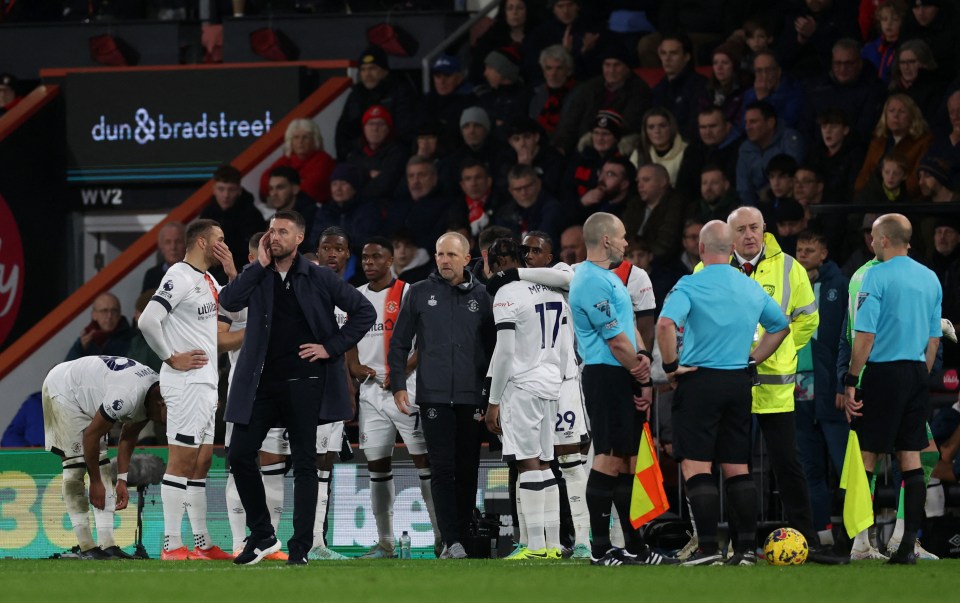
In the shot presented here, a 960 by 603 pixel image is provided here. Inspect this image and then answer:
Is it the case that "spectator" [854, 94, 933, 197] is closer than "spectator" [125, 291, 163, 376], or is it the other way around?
"spectator" [854, 94, 933, 197]

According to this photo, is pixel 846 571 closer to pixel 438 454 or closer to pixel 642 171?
pixel 438 454

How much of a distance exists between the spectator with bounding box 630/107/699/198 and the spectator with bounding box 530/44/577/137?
1.59 m

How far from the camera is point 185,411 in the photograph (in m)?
11.5

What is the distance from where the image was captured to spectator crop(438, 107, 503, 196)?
16.2 m

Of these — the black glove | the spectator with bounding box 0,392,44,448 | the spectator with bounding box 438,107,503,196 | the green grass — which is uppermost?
the spectator with bounding box 438,107,503,196

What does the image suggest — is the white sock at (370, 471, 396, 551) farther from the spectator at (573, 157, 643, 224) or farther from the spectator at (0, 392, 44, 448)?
the spectator at (0, 392, 44, 448)

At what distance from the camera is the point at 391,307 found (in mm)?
12477

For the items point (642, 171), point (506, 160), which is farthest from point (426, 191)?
point (642, 171)

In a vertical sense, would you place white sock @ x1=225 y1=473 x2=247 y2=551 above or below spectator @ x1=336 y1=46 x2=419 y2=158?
below

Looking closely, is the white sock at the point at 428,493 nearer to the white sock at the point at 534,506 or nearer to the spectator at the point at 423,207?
the white sock at the point at 534,506

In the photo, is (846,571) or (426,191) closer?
(846,571)

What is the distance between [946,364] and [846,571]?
4052 mm

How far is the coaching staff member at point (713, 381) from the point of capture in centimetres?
939

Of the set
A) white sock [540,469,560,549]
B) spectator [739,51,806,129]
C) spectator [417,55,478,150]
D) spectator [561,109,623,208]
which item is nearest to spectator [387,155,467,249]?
spectator [561,109,623,208]
